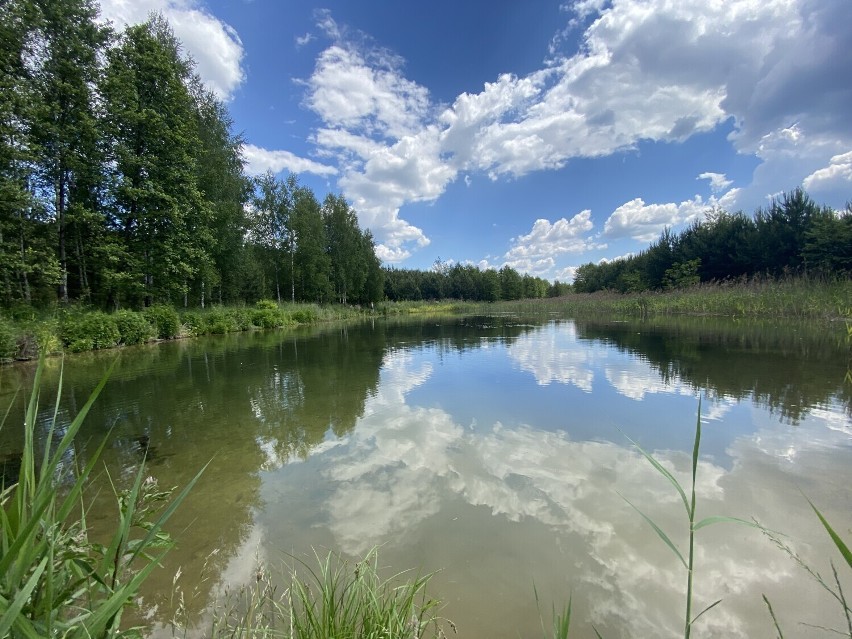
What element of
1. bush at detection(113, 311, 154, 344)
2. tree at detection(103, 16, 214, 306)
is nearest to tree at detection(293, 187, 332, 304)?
tree at detection(103, 16, 214, 306)

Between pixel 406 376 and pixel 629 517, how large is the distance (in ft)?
16.9

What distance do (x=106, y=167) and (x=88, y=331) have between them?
7.92 metres

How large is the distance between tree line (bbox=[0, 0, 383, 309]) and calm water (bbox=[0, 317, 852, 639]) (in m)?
9.60

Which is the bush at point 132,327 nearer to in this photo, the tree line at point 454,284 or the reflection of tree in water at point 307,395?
the reflection of tree in water at point 307,395

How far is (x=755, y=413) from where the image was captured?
175 inches

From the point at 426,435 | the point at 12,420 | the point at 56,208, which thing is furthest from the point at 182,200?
the point at 426,435

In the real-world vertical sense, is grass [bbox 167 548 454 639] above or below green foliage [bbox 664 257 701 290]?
below

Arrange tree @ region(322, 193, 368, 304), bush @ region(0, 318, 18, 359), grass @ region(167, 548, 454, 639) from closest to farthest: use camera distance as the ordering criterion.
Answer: grass @ region(167, 548, 454, 639)
bush @ region(0, 318, 18, 359)
tree @ region(322, 193, 368, 304)

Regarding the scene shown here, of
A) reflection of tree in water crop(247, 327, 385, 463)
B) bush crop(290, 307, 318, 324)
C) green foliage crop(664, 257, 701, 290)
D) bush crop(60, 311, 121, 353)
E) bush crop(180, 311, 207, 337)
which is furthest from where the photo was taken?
green foliage crop(664, 257, 701, 290)

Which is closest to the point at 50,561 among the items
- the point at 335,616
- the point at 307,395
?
the point at 335,616

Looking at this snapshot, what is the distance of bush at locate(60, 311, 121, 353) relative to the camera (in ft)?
36.1

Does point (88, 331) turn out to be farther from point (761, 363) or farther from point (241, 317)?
point (761, 363)

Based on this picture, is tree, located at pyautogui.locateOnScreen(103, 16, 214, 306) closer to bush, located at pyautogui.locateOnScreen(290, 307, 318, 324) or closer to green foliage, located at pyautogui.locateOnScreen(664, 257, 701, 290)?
bush, located at pyautogui.locateOnScreen(290, 307, 318, 324)

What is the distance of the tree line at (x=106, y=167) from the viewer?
1261 cm
